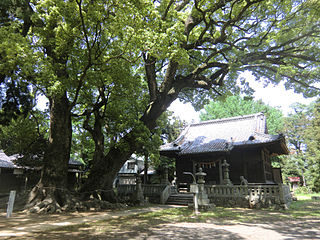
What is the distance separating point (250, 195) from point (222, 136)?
20.3 feet

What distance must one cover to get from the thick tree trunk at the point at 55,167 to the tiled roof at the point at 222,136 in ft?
27.0

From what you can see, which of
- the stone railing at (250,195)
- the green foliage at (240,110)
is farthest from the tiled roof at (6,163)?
the green foliage at (240,110)

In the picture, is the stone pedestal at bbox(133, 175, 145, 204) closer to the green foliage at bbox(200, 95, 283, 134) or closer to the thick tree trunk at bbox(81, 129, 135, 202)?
the thick tree trunk at bbox(81, 129, 135, 202)

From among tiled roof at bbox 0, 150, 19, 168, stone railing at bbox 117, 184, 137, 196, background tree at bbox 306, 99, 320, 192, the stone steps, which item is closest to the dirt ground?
the stone steps

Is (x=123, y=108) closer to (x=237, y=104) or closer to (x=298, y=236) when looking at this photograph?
(x=298, y=236)

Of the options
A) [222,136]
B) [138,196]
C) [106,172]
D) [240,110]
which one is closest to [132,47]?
[106,172]

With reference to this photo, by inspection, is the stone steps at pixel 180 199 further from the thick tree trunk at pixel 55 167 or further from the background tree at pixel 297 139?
the background tree at pixel 297 139

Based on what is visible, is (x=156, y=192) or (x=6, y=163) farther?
(x=6, y=163)

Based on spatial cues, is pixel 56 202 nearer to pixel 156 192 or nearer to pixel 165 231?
pixel 165 231

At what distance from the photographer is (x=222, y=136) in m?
17.6

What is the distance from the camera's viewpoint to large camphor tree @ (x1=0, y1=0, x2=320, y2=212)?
8.27m

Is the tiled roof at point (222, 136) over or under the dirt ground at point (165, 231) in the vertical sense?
over

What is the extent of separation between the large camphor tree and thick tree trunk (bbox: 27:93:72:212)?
46 millimetres

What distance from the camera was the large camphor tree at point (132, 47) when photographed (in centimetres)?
827
